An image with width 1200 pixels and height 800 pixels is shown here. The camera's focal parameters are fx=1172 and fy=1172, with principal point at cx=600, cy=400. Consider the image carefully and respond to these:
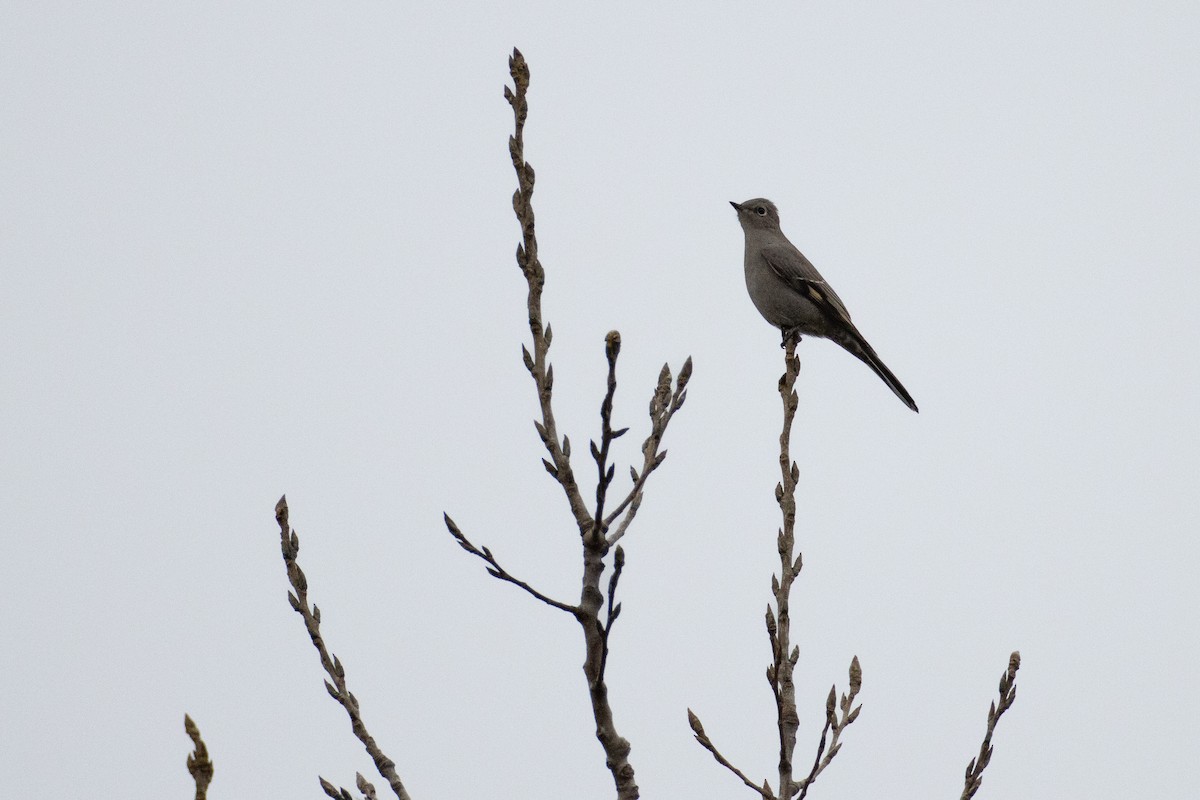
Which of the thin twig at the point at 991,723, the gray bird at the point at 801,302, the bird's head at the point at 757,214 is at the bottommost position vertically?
the thin twig at the point at 991,723

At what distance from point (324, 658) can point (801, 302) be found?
27.2 ft

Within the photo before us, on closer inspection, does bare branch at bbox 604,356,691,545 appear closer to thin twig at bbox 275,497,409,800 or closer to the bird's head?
thin twig at bbox 275,497,409,800

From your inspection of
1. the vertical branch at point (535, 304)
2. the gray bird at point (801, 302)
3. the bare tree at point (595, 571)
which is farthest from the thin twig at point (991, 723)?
the gray bird at point (801, 302)

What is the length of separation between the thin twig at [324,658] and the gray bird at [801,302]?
7633 mm

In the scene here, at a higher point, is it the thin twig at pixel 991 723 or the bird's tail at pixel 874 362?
the bird's tail at pixel 874 362

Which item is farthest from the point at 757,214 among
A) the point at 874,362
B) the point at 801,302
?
the point at 874,362

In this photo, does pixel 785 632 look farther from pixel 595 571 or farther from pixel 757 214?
pixel 757 214

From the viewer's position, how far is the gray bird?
428 inches

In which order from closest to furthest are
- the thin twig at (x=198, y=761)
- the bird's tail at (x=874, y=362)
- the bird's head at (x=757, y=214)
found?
the thin twig at (x=198, y=761), the bird's tail at (x=874, y=362), the bird's head at (x=757, y=214)

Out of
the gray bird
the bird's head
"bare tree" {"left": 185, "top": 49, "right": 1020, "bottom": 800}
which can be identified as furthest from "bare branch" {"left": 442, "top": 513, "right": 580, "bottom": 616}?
the bird's head

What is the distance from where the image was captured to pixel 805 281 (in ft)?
36.4

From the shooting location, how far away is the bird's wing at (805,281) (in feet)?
35.9

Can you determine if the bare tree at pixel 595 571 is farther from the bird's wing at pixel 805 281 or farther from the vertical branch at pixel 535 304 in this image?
the bird's wing at pixel 805 281

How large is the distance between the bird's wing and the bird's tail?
178 millimetres
